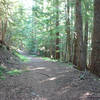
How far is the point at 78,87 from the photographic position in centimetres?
555

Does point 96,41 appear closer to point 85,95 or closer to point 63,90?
point 63,90

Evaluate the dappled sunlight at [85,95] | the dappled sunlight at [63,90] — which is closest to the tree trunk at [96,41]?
the dappled sunlight at [63,90]

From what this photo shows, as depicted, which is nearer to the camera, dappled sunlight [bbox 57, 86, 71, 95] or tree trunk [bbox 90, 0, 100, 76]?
dappled sunlight [bbox 57, 86, 71, 95]

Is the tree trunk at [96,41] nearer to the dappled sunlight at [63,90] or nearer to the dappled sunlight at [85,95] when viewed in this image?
the dappled sunlight at [63,90]

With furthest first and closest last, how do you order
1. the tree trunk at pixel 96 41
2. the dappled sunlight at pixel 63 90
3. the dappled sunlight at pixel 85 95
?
the tree trunk at pixel 96 41 < the dappled sunlight at pixel 63 90 < the dappled sunlight at pixel 85 95

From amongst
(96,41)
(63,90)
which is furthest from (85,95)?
(96,41)

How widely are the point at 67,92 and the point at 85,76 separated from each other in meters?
2.19

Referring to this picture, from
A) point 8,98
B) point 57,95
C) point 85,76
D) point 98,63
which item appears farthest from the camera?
point 98,63

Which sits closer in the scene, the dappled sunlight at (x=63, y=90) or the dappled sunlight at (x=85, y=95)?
the dappled sunlight at (x=85, y=95)

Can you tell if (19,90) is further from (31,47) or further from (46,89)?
(31,47)

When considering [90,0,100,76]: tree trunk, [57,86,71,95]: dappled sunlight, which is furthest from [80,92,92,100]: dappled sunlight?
[90,0,100,76]: tree trunk

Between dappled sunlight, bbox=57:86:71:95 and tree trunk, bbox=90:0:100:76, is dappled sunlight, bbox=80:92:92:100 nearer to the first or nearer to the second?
dappled sunlight, bbox=57:86:71:95

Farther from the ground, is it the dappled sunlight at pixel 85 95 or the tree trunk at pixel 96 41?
the tree trunk at pixel 96 41

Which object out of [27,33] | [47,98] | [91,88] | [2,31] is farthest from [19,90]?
[27,33]
